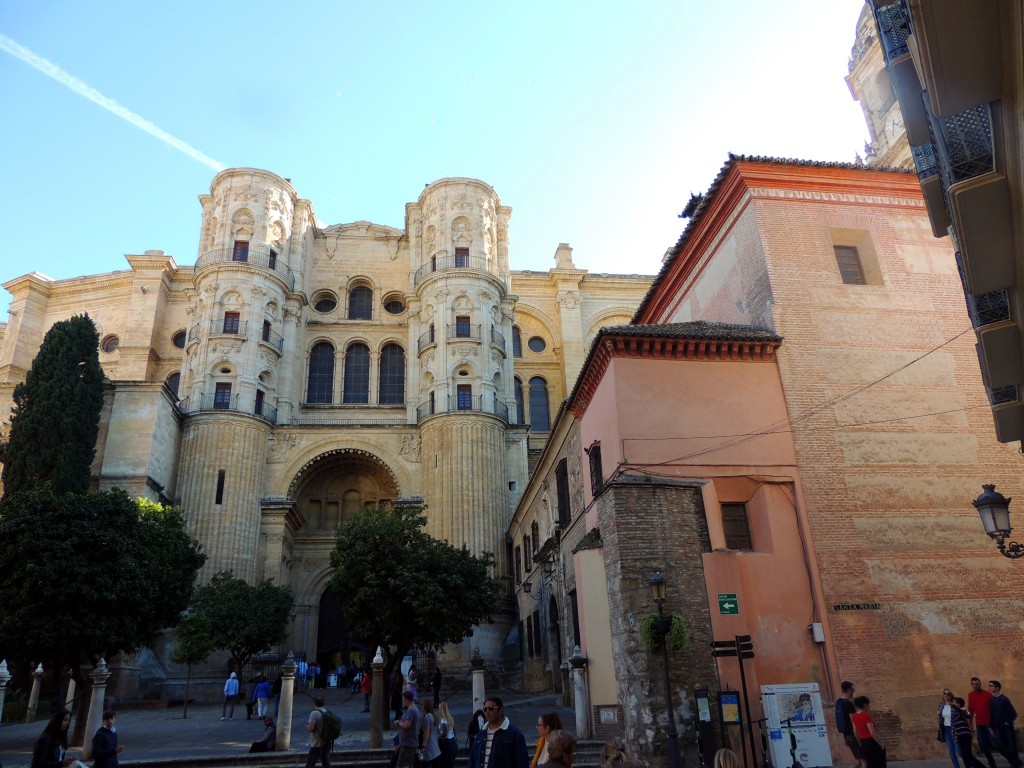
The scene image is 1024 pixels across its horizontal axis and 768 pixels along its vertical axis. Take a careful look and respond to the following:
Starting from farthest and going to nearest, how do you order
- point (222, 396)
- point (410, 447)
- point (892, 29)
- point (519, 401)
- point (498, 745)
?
point (519, 401) → point (410, 447) → point (222, 396) → point (892, 29) → point (498, 745)

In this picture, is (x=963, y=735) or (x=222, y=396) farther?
(x=222, y=396)

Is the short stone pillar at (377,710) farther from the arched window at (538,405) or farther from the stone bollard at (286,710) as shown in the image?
the arched window at (538,405)

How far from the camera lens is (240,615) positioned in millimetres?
24641

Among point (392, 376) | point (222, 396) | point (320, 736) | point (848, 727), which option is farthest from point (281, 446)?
point (848, 727)

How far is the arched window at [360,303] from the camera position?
131 ft

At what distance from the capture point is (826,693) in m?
12.4

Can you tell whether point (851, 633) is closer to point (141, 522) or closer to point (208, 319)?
point (141, 522)

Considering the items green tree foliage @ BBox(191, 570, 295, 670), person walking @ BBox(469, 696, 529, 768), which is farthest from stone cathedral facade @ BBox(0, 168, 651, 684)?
person walking @ BBox(469, 696, 529, 768)

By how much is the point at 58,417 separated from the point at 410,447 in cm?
1393

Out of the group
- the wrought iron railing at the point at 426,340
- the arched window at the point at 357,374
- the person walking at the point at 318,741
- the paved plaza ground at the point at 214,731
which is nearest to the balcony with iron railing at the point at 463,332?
the wrought iron railing at the point at 426,340

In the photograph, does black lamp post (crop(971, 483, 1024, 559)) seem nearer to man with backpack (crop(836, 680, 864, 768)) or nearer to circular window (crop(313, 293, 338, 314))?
man with backpack (crop(836, 680, 864, 768))

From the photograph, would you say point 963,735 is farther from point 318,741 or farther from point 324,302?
point 324,302

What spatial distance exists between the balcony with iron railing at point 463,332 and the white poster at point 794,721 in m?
25.7

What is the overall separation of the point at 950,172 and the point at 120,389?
29963mm
